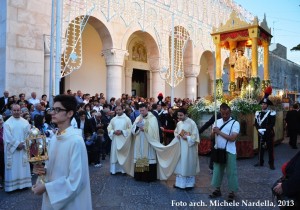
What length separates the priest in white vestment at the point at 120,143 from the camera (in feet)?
23.0

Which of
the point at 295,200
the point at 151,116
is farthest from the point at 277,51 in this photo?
the point at 295,200

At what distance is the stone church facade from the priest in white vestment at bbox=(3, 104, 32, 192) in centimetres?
393

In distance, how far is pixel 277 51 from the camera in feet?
119

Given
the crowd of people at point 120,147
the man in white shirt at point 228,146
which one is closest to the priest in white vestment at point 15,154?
the crowd of people at point 120,147

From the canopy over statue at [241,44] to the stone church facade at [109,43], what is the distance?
4.01m

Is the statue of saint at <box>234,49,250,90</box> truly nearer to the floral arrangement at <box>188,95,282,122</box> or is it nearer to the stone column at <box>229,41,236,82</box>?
the stone column at <box>229,41,236,82</box>

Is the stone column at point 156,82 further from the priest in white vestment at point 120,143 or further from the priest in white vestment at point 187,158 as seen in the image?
the priest in white vestment at point 187,158

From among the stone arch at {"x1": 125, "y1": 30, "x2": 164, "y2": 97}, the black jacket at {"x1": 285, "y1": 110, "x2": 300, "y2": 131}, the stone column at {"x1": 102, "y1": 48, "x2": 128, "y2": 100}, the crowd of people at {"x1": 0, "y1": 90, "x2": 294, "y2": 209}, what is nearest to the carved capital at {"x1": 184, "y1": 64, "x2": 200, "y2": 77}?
the stone arch at {"x1": 125, "y1": 30, "x2": 164, "y2": 97}

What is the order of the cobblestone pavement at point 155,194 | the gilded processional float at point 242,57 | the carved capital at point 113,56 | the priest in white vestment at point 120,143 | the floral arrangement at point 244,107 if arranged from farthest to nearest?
the carved capital at point 113,56 → the gilded processional float at point 242,57 → the floral arrangement at point 244,107 → the priest in white vestment at point 120,143 → the cobblestone pavement at point 155,194

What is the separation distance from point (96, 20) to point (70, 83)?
3831mm

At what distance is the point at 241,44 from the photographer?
44.5 ft

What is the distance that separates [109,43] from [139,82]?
6127 millimetres

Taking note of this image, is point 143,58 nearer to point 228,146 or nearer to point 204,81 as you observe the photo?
point 204,81

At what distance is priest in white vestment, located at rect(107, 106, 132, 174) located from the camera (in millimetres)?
7004
